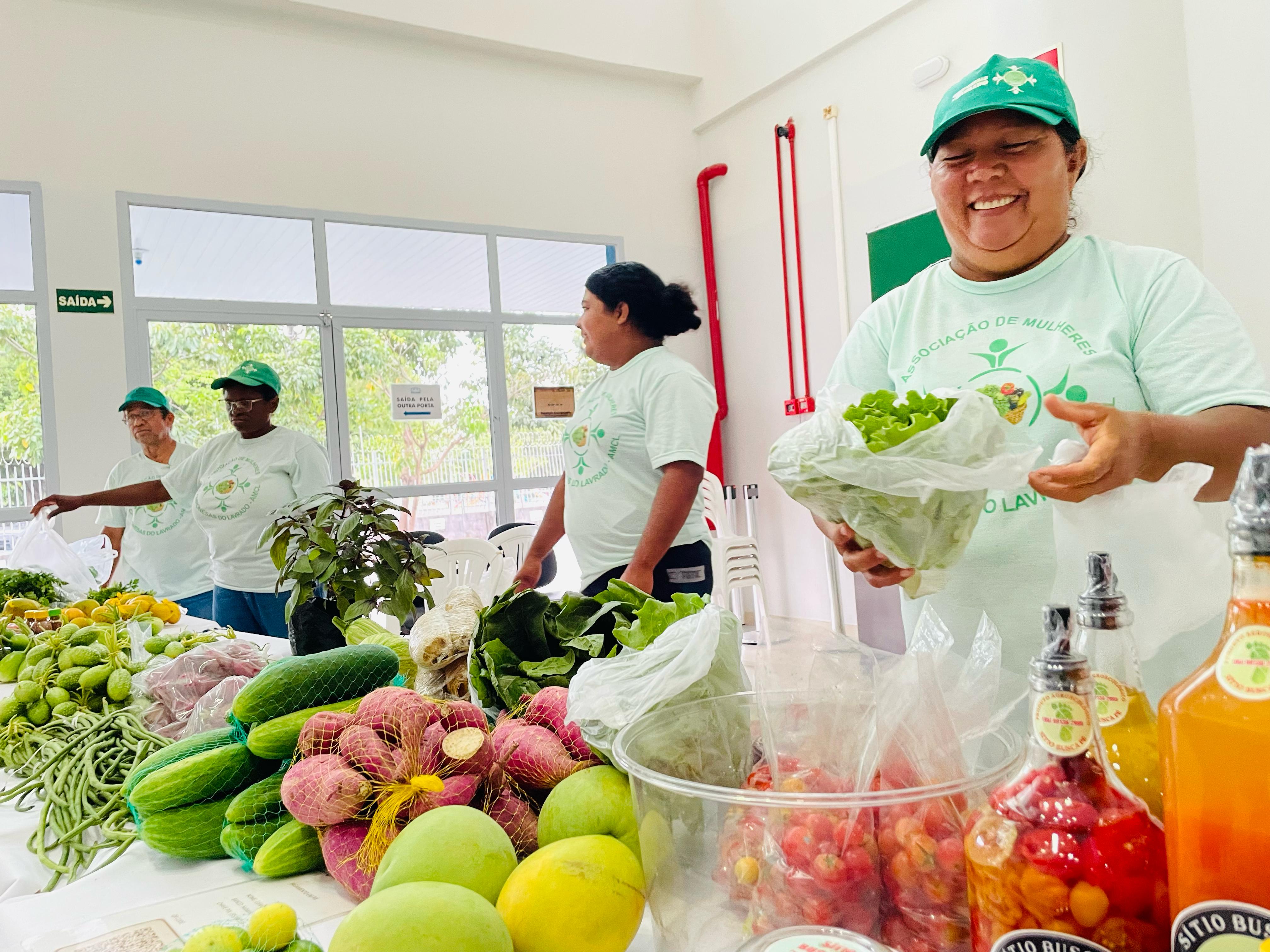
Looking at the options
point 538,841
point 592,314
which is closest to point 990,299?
point 538,841

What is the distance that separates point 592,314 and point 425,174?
10.4ft

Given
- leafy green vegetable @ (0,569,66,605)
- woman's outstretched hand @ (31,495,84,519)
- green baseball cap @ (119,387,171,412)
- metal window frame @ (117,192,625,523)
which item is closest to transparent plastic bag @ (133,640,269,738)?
leafy green vegetable @ (0,569,66,605)

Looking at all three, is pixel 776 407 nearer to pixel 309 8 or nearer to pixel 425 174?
pixel 425 174

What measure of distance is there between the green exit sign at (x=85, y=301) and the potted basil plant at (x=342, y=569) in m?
3.29

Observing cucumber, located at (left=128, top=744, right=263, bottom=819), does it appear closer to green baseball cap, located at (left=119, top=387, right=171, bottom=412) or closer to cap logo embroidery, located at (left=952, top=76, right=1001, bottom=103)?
cap logo embroidery, located at (left=952, top=76, right=1001, bottom=103)

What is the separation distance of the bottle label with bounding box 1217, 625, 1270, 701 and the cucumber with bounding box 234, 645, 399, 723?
0.95 m

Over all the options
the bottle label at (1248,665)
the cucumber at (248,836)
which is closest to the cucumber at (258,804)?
the cucumber at (248,836)

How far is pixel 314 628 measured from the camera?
5.56ft

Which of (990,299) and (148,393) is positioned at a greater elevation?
(148,393)

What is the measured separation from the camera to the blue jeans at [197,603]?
387cm

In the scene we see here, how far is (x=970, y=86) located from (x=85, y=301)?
4455mm

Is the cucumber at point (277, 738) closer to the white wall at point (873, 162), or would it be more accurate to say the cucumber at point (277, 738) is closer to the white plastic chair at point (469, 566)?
the white plastic chair at point (469, 566)

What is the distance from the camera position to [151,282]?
4.51 meters

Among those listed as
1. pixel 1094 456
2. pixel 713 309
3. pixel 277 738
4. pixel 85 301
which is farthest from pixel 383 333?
pixel 1094 456
